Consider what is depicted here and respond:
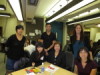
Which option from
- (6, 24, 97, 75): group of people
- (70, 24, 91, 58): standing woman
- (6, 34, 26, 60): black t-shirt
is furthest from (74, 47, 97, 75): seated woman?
(6, 34, 26, 60): black t-shirt

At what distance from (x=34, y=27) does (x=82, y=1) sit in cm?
497

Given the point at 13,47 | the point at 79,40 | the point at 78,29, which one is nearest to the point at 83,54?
the point at 79,40

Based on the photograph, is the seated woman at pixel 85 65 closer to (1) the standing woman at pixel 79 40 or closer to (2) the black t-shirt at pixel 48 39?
(1) the standing woman at pixel 79 40

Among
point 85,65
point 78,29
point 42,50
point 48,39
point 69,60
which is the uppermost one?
point 78,29

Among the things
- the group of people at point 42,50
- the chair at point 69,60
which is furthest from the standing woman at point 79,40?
the chair at point 69,60

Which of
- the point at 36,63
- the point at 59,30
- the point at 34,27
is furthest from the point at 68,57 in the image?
the point at 59,30

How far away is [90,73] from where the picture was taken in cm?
206

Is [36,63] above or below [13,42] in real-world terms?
below

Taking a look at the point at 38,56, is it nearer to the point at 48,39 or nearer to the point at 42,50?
the point at 42,50

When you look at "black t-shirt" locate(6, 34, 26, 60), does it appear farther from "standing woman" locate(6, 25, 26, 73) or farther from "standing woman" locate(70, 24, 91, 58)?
"standing woman" locate(70, 24, 91, 58)

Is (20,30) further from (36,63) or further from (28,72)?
(28,72)

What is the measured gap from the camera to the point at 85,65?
2.12 meters

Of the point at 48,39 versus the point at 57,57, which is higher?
the point at 48,39

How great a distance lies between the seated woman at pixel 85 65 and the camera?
6.76 feet
